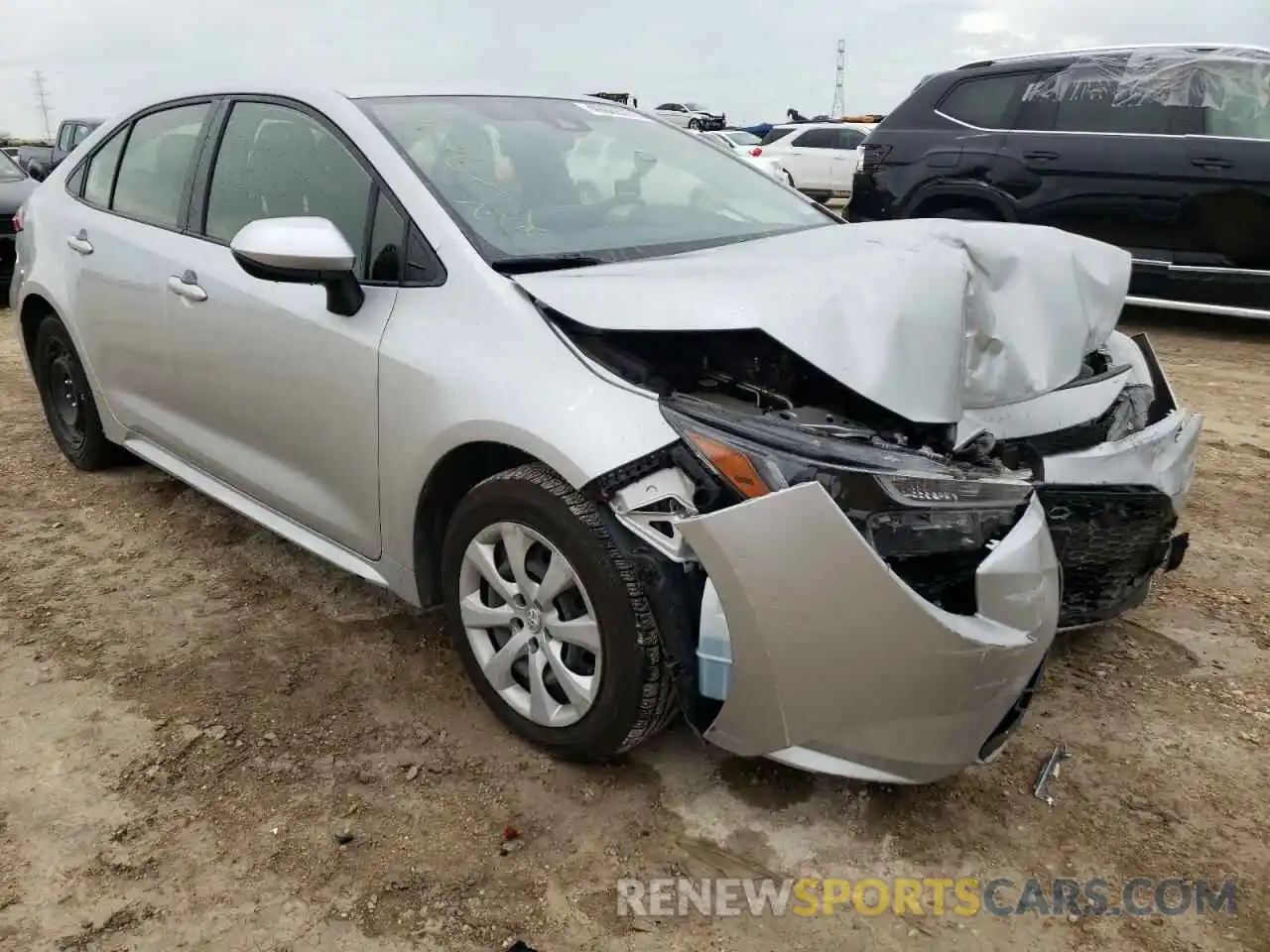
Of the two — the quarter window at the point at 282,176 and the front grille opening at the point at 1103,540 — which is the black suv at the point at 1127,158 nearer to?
the front grille opening at the point at 1103,540

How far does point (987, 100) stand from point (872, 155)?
850 millimetres

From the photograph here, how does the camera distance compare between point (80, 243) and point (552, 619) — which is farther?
point (80, 243)

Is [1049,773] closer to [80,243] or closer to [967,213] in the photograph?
[80,243]

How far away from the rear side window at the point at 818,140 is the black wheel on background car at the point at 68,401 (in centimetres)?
1519

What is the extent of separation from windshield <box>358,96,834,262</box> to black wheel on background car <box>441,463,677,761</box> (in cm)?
67

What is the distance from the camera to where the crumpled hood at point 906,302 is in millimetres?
2129

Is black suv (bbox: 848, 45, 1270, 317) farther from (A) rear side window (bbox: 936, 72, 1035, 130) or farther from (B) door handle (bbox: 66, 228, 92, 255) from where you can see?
(B) door handle (bbox: 66, 228, 92, 255)

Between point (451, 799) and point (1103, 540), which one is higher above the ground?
point (1103, 540)

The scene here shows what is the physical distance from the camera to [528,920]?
201cm

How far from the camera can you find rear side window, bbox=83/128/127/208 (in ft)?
12.9

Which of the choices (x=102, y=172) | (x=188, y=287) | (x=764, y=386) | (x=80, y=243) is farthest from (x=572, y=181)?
(x=102, y=172)

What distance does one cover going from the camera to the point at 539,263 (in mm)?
2516

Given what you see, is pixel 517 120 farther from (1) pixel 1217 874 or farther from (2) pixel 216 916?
(1) pixel 1217 874

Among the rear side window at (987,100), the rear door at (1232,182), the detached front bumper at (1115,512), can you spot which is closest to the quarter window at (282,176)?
the detached front bumper at (1115,512)
